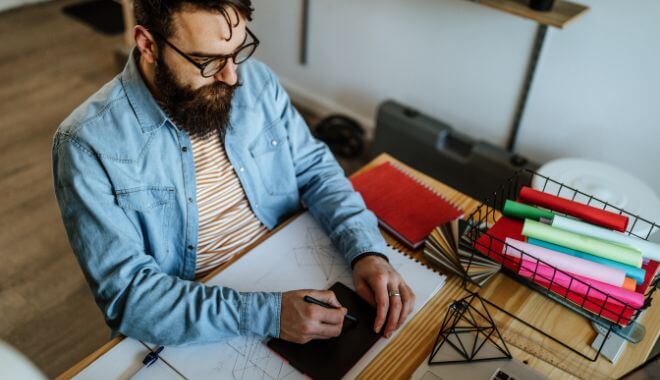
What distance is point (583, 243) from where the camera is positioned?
97 centimetres

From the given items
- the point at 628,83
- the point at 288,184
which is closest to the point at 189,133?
the point at 288,184

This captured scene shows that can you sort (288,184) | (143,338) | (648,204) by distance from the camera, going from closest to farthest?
(143,338), (288,184), (648,204)

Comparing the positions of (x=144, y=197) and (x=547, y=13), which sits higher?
(x=547, y=13)

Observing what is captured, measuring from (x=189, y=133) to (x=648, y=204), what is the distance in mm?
1371

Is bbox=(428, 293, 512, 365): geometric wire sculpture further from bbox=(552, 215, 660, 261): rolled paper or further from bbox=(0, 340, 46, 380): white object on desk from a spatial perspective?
bbox=(0, 340, 46, 380): white object on desk

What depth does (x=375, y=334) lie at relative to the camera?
3.58ft

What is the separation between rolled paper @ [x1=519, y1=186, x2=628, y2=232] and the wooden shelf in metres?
0.94

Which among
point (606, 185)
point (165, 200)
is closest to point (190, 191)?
point (165, 200)

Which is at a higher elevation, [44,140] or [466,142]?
[466,142]

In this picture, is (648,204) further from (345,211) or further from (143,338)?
(143,338)

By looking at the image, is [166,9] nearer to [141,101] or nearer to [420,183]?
[141,101]

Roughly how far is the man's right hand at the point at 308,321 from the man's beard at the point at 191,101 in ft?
1.47

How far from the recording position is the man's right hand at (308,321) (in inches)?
41.3

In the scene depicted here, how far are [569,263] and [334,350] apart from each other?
451 millimetres
